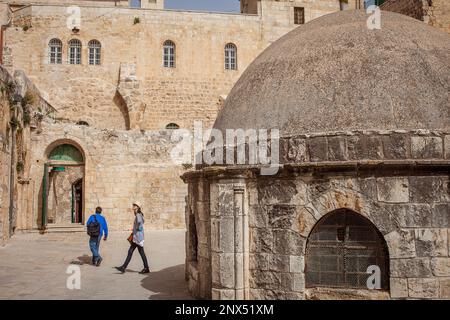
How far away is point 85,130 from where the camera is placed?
57.8ft

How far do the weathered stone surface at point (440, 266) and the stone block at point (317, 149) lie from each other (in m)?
1.55

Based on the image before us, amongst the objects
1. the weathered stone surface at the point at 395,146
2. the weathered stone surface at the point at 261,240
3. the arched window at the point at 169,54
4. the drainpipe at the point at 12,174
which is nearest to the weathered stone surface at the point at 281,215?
the weathered stone surface at the point at 261,240

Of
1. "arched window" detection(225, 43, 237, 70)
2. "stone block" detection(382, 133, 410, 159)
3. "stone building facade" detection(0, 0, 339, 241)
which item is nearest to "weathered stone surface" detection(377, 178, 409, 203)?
"stone block" detection(382, 133, 410, 159)

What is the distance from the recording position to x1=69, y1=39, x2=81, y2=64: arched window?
86.7ft

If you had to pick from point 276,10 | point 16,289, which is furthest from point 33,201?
point 276,10

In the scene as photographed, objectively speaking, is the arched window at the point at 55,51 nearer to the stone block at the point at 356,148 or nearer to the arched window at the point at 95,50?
the arched window at the point at 95,50

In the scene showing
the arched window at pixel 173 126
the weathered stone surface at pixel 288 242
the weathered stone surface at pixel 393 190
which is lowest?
the weathered stone surface at pixel 288 242

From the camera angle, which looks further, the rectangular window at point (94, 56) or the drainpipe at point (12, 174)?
the rectangular window at point (94, 56)

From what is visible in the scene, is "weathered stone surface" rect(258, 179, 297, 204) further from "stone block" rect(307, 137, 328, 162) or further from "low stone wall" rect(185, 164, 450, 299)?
"stone block" rect(307, 137, 328, 162)

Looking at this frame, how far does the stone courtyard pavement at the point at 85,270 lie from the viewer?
710 centimetres

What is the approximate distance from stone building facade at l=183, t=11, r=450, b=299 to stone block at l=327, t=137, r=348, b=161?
0.01 meters

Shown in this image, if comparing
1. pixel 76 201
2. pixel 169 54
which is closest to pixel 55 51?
pixel 169 54

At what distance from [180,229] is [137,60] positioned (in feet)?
42.5
